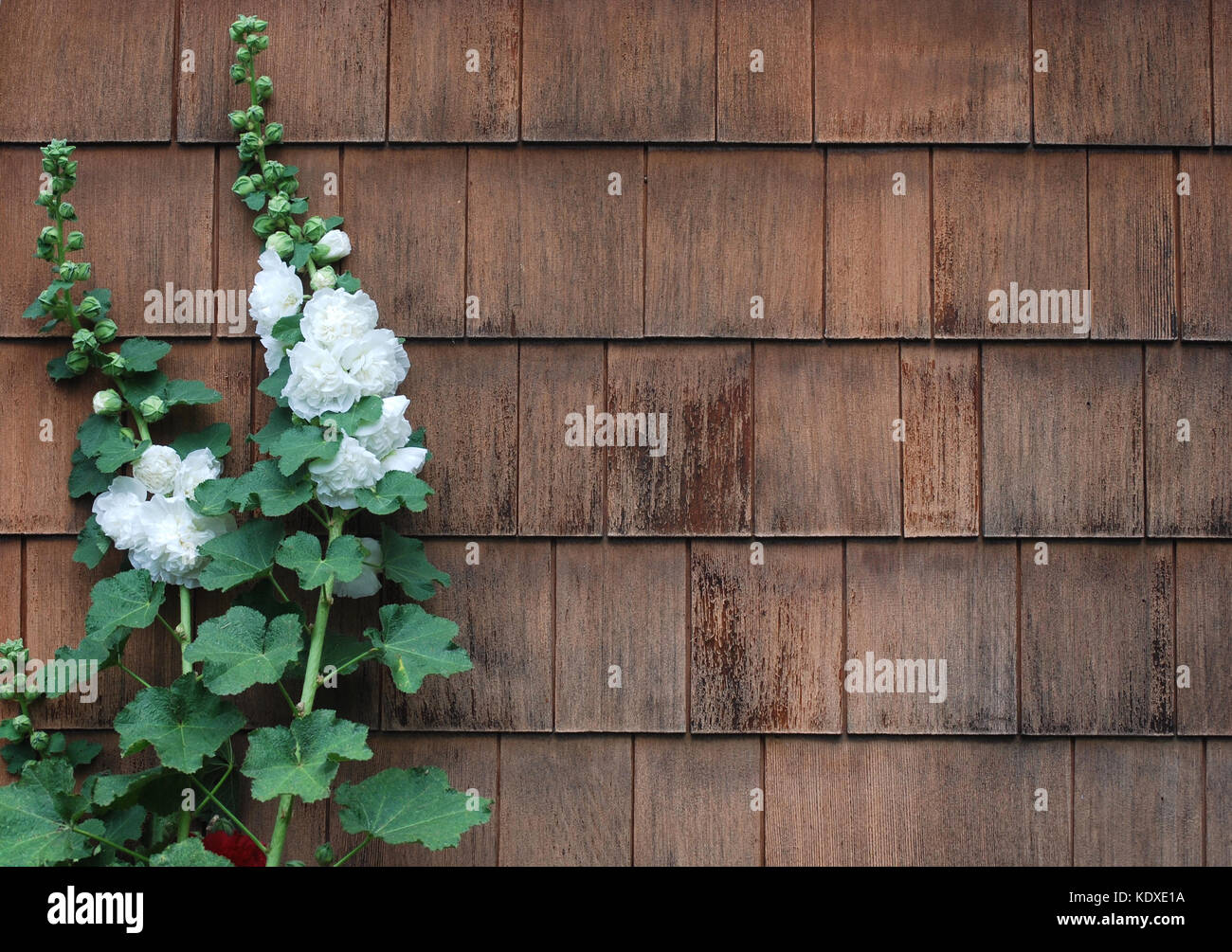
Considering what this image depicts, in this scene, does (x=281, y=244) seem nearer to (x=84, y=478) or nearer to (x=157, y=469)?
(x=157, y=469)

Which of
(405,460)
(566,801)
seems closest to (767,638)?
(566,801)

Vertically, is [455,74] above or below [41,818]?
above

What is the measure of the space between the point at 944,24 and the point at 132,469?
1955mm

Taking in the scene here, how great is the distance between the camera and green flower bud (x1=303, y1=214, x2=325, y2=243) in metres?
1.94

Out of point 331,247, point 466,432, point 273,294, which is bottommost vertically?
point 466,432

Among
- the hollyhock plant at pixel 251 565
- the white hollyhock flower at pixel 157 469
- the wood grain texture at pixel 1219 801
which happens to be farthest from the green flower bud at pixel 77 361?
the wood grain texture at pixel 1219 801

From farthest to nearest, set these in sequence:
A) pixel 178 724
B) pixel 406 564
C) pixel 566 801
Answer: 1. pixel 566 801
2. pixel 406 564
3. pixel 178 724

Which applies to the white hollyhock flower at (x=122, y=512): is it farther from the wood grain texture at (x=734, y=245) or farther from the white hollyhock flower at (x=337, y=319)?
the wood grain texture at (x=734, y=245)

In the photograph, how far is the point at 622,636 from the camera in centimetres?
200

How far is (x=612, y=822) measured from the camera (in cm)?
198

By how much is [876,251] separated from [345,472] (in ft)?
3.92

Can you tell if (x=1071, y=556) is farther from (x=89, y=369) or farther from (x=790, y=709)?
(x=89, y=369)

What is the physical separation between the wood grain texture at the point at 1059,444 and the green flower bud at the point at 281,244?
1482 mm
